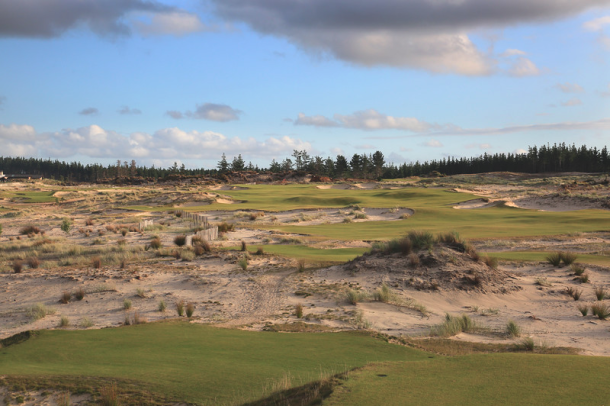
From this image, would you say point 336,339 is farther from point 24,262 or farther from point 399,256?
point 24,262

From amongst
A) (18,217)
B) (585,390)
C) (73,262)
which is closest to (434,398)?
(585,390)

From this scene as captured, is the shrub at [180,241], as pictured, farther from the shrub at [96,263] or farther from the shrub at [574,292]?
the shrub at [574,292]

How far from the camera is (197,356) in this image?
879cm

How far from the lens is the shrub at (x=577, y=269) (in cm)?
1733

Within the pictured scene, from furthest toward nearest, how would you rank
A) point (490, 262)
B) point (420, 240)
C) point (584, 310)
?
point (420, 240), point (490, 262), point (584, 310)

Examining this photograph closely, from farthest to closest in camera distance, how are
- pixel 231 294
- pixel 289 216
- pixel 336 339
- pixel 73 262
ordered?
pixel 289 216
pixel 73 262
pixel 231 294
pixel 336 339

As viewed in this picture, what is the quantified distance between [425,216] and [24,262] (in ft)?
97.6

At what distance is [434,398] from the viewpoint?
5.36m

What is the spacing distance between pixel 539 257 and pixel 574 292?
5.52m

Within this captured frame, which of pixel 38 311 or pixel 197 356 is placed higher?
pixel 197 356

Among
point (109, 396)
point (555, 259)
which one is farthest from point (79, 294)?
point (555, 259)

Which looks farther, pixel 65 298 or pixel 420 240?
pixel 420 240

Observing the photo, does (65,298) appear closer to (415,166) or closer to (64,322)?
(64,322)

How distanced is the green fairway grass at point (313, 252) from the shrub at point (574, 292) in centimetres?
826
